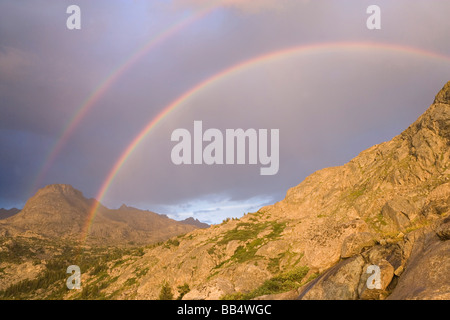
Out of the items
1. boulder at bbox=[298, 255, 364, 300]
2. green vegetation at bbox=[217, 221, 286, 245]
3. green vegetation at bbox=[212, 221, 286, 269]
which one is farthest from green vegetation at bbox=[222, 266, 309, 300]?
green vegetation at bbox=[217, 221, 286, 245]

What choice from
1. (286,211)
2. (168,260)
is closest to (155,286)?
(168,260)

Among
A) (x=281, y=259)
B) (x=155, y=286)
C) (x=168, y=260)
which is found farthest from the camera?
(x=168, y=260)

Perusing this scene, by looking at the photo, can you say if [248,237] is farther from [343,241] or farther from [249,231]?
[343,241]

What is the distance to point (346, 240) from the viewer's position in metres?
27.0

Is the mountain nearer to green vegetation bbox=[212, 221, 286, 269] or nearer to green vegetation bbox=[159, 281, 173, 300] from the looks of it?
green vegetation bbox=[212, 221, 286, 269]

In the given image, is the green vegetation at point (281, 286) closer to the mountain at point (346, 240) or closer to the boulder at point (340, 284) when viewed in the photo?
the mountain at point (346, 240)

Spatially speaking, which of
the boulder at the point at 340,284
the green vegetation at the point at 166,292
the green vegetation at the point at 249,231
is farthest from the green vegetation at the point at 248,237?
the boulder at the point at 340,284

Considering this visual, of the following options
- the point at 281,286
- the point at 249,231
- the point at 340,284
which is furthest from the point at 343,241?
the point at 249,231

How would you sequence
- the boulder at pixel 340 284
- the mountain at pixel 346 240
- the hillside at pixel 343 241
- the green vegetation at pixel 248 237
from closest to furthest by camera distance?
1. the mountain at pixel 346 240
2. the hillside at pixel 343 241
3. the boulder at pixel 340 284
4. the green vegetation at pixel 248 237

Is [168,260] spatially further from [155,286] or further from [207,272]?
[207,272]

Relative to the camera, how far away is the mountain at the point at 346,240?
2067cm
